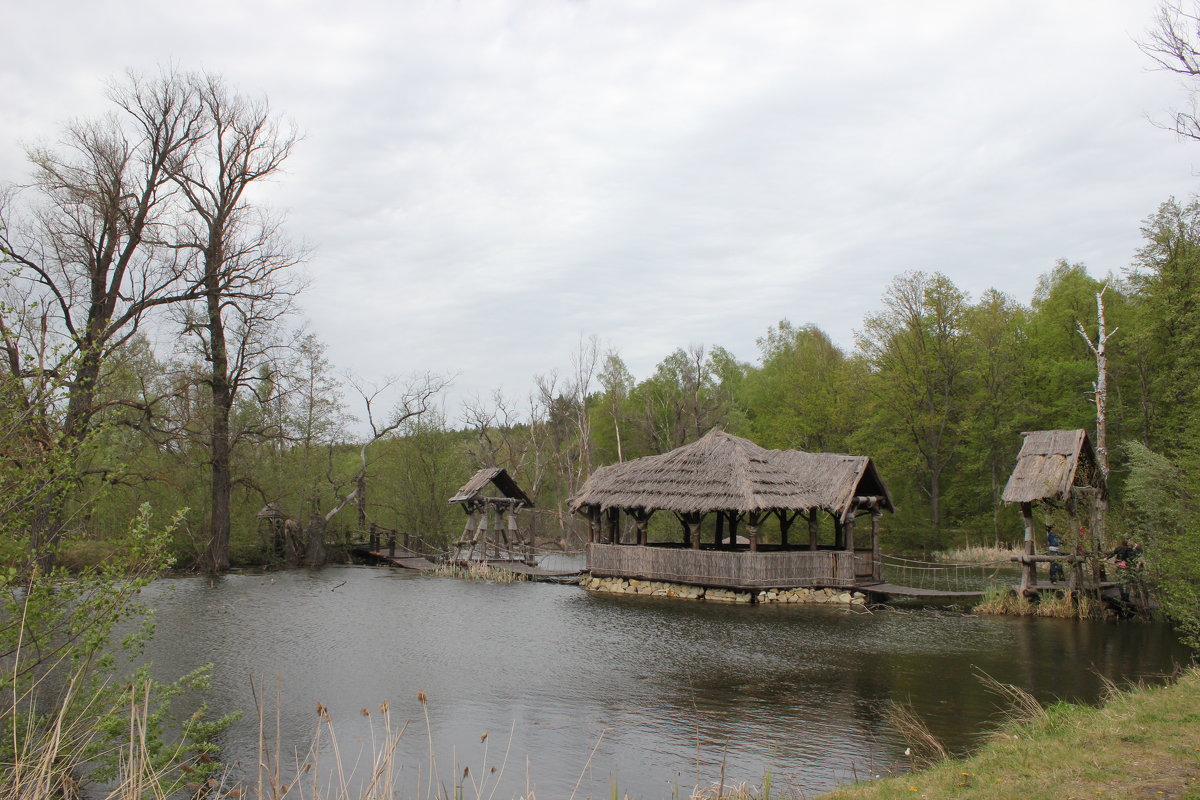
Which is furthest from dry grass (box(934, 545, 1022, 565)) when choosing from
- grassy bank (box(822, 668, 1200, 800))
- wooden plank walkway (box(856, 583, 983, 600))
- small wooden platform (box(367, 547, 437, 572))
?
grassy bank (box(822, 668, 1200, 800))

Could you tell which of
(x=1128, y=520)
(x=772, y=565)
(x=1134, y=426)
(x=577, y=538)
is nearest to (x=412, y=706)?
(x=772, y=565)

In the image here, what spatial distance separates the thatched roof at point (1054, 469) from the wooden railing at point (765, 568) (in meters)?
4.57

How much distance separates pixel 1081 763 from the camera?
23.2 ft

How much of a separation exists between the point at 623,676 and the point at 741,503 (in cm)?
914

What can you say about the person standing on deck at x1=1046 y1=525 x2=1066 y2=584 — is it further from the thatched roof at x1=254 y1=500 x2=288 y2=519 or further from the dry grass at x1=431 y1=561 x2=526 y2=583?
the thatched roof at x1=254 y1=500 x2=288 y2=519

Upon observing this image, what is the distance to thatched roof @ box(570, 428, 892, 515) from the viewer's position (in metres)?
22.5

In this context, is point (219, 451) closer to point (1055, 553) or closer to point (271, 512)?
point (271, 512)

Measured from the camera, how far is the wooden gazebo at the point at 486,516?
2977cm

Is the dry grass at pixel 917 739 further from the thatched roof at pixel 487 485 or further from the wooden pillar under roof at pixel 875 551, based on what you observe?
the thatched roof at pixel 487 485

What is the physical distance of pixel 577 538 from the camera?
46250mm

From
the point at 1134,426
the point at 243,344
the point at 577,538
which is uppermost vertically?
the point at 243,344

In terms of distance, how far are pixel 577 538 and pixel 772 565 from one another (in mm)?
25235

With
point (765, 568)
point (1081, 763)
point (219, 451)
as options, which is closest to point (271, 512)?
point (219, 451)

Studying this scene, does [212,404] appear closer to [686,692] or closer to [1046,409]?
[686,692]
